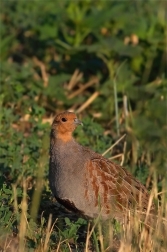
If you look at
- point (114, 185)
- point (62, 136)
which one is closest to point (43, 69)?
point (62, 136)

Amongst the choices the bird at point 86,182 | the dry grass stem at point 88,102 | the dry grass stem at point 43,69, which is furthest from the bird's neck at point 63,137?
the dry grass stem at point 43,69

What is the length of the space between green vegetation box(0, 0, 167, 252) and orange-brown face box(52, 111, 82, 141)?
27cm

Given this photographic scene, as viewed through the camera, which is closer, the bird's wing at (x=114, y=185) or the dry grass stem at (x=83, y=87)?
the bird's wing at (x=114, y=185)

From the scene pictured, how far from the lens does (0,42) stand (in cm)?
1031

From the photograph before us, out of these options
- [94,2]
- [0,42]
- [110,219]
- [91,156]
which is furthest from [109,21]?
[110,219]

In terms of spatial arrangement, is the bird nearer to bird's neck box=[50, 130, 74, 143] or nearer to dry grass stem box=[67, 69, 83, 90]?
bird's neck box=[50, 130, 74, 143]

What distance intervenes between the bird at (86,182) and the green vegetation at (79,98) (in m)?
0.13

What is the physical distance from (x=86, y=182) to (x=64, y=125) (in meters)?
0.45

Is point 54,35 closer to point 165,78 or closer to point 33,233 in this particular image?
point 165,78

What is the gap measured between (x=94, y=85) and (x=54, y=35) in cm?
74

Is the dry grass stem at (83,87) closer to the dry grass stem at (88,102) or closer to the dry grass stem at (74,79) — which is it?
the dry grass stem at (74,79)

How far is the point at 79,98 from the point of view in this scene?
32.4ft

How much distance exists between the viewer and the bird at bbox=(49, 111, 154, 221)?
611cm

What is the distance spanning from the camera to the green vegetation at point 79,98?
19.6ft
